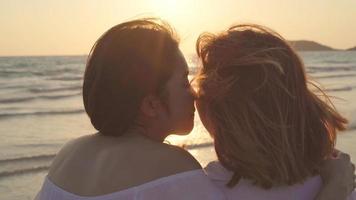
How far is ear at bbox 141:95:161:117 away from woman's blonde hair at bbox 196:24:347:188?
277 millimetres

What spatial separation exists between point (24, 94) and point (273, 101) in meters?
20.5

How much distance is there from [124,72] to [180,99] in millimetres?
277

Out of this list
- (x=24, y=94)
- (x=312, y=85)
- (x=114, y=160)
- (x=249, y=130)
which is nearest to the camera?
(x=114, y=160)

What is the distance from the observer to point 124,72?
2.04 metres

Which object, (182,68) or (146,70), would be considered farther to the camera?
(182,68)

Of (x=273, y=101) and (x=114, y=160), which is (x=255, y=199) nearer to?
(x=273, y=101)

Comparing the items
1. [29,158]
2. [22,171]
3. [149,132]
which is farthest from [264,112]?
[29,158]

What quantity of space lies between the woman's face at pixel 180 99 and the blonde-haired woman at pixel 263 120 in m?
0.09

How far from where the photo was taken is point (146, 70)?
2.04 metres

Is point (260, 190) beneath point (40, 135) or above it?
above

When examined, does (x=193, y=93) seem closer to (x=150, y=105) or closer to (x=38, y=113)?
(x=150, y=105)

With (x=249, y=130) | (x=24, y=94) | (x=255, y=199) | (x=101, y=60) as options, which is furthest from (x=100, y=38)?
(x=24, y=94)

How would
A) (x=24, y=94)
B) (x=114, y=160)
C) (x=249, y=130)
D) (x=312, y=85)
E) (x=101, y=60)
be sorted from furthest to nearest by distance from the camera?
(x=24, y=94) → (x=312, y=85) → (x=249, y=130) → (x=101, y=60) → (x=114, y=160)

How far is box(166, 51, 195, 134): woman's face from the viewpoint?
2164mm
